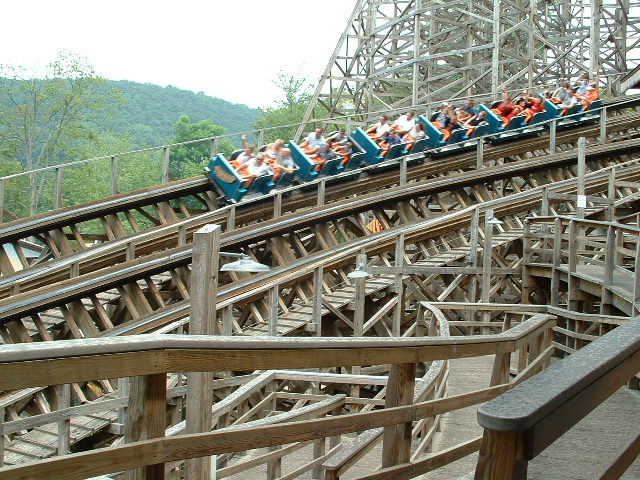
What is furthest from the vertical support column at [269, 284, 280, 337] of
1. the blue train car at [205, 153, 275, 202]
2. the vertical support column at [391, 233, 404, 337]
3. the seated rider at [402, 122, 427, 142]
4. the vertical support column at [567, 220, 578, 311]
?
the seated rider at [402, 122, 427, 142]

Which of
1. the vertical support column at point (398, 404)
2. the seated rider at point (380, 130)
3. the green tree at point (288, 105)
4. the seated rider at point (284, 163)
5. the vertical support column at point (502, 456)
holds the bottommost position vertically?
the vertical support column at point (398, 404)

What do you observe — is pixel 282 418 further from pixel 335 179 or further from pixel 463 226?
pixel 335 179

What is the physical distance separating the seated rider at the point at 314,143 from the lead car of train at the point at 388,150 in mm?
397

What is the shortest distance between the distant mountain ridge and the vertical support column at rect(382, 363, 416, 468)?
7445 cm

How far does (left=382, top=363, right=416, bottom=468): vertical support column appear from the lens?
9.07ft

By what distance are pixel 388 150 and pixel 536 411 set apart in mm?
16007

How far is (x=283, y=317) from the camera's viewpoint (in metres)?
10.6

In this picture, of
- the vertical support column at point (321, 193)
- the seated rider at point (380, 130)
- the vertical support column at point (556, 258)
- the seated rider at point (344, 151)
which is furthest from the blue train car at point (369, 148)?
the vertical support column at point (556, 258)

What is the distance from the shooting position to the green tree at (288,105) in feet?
182

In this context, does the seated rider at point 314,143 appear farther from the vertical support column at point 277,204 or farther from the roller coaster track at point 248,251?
Result: the vertical support column at point 277,204

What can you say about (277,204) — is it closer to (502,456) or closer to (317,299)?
(317,299)

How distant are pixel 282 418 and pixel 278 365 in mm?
2713

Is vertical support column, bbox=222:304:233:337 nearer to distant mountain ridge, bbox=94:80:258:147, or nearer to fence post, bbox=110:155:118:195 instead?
fence post, bbox=110:155:118:195

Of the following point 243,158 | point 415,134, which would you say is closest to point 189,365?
point 243,158
